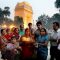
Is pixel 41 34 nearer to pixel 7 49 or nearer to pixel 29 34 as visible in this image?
pixel 29 34

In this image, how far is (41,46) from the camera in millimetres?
8695

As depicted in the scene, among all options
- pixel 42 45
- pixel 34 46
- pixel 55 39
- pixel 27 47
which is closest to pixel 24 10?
pixel 55 39

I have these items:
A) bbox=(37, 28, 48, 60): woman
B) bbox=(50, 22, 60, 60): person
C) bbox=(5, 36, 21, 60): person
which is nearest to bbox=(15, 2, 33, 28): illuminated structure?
bbox=(50, 22, 60, 60): person

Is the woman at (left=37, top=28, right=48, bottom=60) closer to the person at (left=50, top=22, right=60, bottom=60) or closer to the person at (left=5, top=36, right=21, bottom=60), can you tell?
the person at (left=50, top=22, right=60, bottom=60)

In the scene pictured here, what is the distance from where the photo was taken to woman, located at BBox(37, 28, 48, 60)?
8680mm

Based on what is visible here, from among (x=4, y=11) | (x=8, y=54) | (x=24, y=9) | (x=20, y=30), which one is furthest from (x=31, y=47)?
(x=24, y=9)

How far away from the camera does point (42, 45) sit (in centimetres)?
869

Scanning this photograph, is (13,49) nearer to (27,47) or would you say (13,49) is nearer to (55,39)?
(27,47)

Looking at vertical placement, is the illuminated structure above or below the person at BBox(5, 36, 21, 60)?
above

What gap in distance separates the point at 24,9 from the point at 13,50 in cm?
8988

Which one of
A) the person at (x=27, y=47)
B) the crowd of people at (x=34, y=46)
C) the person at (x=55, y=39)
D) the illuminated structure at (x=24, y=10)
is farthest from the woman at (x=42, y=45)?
the illuminated structure at (x=24, y=10)

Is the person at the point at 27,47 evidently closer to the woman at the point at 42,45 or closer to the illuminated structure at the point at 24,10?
the woman at the point at 42,45

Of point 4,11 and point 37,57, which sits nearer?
point 37,57

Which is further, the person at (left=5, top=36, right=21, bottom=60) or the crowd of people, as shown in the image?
the person at (left=5, top=36, right=21, bottom=60)
